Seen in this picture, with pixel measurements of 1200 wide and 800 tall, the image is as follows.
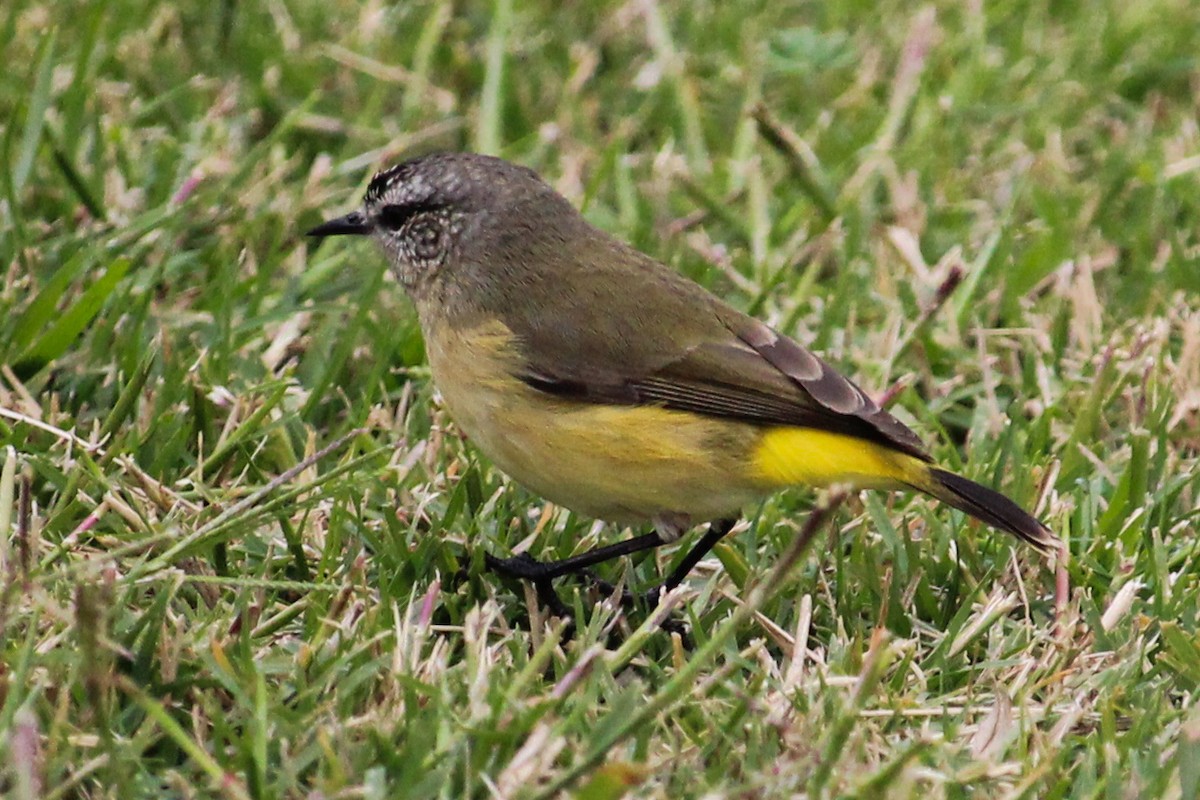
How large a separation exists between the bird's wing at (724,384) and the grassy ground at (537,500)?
0.31m

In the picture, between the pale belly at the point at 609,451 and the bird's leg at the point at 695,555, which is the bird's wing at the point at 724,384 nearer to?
the pale belly at the point at 609,451

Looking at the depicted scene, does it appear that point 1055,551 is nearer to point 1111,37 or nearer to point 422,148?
point 422,148

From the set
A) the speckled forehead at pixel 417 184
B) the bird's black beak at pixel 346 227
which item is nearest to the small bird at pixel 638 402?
the speckled forehead at pixel 417 184

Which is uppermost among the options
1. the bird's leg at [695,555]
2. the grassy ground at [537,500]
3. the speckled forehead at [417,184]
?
the speckled forehead at [417,184]

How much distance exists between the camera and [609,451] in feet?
13.4

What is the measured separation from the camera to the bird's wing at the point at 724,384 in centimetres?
412

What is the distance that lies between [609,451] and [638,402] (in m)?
0.18

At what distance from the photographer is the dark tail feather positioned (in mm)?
3895

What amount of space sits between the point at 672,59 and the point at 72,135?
243 centimetres

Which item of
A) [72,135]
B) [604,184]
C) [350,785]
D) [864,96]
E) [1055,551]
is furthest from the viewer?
[864,96]

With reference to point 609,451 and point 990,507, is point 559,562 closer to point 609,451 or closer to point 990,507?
point 609,451

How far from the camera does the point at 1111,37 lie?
704cm

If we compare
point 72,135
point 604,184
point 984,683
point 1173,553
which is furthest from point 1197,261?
point 72,135

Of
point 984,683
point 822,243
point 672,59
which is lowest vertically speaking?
point 984,683
